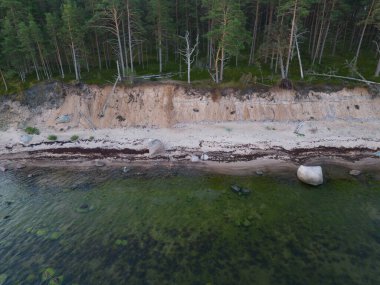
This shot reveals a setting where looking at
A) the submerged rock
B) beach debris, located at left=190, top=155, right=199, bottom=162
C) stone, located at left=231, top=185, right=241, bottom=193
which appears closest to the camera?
the submerged rock

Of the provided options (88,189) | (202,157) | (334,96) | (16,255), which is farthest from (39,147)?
(334,96)

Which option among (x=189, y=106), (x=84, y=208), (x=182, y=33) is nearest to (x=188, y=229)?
(x=84, y=208)

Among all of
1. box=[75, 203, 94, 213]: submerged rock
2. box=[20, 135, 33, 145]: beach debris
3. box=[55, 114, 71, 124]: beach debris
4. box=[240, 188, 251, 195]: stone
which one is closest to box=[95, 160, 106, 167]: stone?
box=[75, 203, 94, 213]: submerged rock

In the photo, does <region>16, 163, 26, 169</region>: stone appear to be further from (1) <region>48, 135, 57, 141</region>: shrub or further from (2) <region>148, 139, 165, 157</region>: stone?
(2) <region>148, 139, 165, 157</region>: stone

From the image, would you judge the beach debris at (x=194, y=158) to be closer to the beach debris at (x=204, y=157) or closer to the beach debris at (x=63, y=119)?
the beach debris at (x=204, y=157)

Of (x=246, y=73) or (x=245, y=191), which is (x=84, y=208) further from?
(x=246, y=73)

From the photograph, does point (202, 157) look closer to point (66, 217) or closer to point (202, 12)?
point (66, 217)
